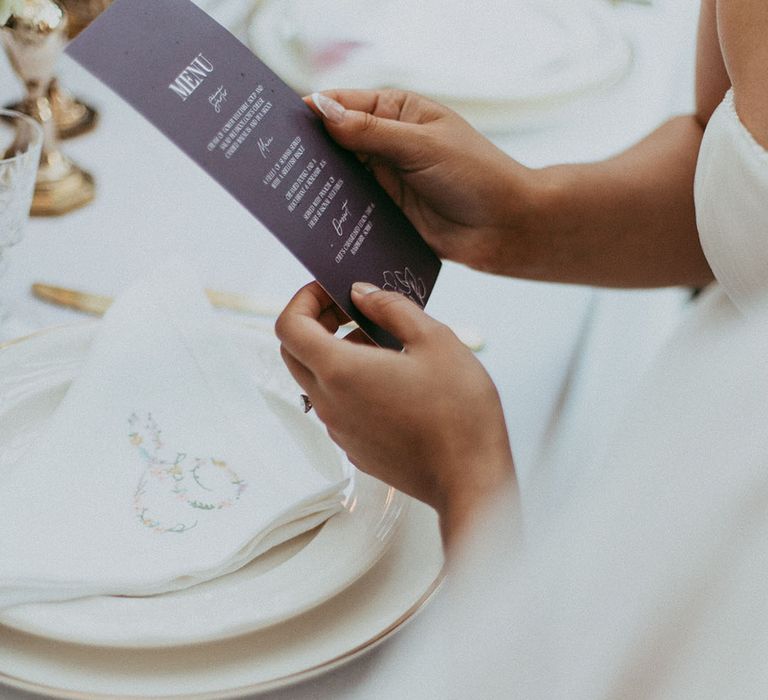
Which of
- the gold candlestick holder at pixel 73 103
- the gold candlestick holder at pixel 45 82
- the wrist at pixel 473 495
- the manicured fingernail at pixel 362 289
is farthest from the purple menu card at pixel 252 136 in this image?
the gold candlestick holder at pixel 73 103

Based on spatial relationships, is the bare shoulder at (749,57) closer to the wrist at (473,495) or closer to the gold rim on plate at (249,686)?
the wrist at (473,495)

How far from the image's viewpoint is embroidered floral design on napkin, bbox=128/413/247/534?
568mm

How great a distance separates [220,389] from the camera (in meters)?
0.65

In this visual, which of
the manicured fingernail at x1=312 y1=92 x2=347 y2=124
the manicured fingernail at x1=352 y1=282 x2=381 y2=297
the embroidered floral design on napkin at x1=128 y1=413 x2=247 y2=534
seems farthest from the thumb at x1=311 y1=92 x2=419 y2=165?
the embroidered floral design on napkin at x1=128 y1=413 x2=247 y2=534

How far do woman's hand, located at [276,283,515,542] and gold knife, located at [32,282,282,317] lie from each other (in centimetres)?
21

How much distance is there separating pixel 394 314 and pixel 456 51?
628 millimetres

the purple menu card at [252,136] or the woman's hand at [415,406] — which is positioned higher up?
the purple menu card at [252,136]

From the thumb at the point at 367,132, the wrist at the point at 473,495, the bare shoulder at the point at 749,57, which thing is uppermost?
the bare shoulder at the point at 749,57

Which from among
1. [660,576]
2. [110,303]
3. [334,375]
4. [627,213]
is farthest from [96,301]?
[660,576]

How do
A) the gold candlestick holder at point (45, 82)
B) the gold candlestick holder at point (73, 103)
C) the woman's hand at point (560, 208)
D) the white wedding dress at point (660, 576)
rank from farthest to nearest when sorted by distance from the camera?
1. the gold candlestick holder at point (73, 103)
2. the gold candlestick holder at point (45, 82)
3. the woman's hand at point (560, 208)
4. the white wedding dress at point (660, 576)

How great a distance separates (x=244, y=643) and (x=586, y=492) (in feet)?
0.79

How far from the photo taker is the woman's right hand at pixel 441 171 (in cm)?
66

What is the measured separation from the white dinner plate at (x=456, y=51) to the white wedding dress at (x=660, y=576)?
0.73 metres

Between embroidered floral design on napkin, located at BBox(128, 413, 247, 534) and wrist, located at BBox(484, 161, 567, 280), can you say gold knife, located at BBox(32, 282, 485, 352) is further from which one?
embroidered floral design on napkin, located at BBox(128, 413, 247, 534)
